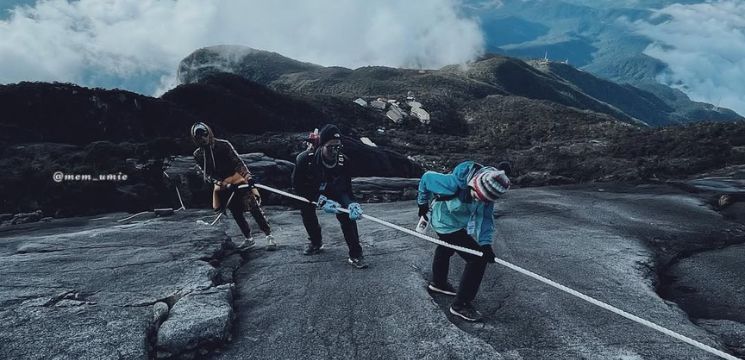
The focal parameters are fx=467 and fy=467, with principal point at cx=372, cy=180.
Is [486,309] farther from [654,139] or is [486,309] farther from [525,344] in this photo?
[654,139]

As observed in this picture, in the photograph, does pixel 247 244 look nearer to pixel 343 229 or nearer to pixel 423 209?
pixel 343 229

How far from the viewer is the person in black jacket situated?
8.46 metres

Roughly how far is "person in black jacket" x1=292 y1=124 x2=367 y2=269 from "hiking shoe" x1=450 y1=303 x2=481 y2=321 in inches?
92.3

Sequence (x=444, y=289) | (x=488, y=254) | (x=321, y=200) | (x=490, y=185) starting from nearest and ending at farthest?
(x=490, y=185)
(x=488, y=254)
(x=444, y=289)
(x=321, y=200)

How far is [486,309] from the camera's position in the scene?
23.6ft

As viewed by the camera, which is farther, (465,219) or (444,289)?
(444,289)

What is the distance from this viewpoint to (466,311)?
6711 millimetres

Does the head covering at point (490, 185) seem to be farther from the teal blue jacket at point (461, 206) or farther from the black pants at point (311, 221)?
the black pants at point (311, 221)

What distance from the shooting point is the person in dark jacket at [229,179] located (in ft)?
31.9

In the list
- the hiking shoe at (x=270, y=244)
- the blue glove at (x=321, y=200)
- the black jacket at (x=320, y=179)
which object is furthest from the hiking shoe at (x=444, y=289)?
the hiking shoe at (x=270, y=244)

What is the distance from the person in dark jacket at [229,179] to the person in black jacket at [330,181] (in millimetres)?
1486

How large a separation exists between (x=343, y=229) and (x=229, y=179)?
2.86m

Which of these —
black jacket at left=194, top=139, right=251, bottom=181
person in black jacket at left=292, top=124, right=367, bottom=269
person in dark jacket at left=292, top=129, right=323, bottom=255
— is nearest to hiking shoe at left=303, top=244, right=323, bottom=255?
person in dark jacket at left=292, top=129, right=323, bottom=255

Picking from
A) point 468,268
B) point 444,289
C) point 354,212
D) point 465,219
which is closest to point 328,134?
point 354,212
